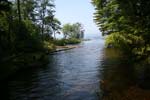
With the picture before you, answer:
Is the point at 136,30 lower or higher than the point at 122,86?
higher

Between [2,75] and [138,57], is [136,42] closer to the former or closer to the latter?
[138,57]

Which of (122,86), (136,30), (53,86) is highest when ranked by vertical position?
(136,30)

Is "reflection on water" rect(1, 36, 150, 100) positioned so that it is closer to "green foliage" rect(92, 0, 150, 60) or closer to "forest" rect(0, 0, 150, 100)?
"forest" rect(0, 0, 150, 100)

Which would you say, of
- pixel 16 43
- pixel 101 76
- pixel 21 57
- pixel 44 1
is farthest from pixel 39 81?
pixel 44 1

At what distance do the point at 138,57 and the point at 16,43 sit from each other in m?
19.7

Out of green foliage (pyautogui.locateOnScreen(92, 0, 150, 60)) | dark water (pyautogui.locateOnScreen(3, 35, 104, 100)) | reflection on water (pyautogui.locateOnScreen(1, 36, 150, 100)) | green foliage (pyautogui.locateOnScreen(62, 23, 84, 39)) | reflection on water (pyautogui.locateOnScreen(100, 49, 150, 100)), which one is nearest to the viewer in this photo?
reflection on water (pyautogui.locateOnScreen(100, 49, 150, 100))

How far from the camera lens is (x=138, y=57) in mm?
33344

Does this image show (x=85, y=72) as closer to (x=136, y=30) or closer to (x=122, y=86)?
(x=136, y=30)

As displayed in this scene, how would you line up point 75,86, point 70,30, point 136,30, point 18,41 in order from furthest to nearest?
point 70,30 < point 18,41 < point 136,30 < point 75,86

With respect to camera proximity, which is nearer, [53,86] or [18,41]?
[53,86]

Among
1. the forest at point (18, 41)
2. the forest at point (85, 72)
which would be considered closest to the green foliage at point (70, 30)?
the forest at point (18, 41)

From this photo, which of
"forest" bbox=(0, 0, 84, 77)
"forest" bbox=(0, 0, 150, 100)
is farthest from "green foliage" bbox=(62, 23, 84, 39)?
"forest" bbox=(0, 0, 150, 100)

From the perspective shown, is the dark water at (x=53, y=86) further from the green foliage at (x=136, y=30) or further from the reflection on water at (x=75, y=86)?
the green foliage at (x=136, y=30)

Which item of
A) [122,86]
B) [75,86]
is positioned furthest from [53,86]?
[122,86]
